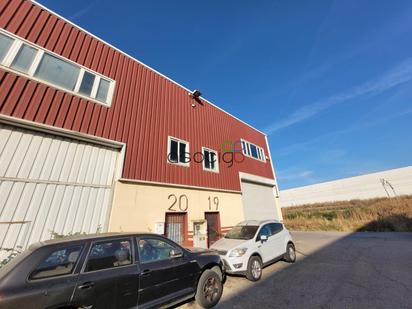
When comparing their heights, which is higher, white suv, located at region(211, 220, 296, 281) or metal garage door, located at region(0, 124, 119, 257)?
metal garage door, located at region(0, 124, 119, 257)

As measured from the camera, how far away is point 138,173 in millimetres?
8141

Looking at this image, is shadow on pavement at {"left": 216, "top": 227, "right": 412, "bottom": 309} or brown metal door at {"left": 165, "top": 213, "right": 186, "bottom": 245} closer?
shadow on pavement at {"left": 216, "top": 227, "right": 412, "bottom": 309}

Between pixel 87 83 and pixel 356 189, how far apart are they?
52865 mm

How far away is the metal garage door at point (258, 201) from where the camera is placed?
1373 cm

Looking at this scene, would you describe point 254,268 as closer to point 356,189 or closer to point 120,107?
point 120,107

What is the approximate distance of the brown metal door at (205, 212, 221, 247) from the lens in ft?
34.9

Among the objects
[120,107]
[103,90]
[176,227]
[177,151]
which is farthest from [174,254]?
[103,90]

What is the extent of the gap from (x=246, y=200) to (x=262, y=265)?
7.21m

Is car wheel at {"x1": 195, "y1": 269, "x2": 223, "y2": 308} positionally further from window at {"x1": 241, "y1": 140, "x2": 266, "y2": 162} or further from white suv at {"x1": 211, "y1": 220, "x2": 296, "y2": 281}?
window at {"x1": 241, "y1": 140, "x2": 266, "y2": 162}

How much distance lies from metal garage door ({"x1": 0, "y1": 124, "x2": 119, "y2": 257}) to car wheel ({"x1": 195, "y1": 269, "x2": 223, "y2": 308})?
13.1 feet

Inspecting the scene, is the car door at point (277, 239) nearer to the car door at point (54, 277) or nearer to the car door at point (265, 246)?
the car door at point (265, 246)

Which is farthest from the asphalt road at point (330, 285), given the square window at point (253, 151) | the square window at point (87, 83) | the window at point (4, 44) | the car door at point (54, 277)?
the square window at point (253, 151)

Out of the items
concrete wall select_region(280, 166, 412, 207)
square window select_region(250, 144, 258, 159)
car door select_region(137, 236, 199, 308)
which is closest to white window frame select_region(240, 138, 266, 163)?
square window select_region(250, 144, 258, 159)

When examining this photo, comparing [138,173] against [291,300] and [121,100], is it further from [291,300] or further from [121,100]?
[291,300]
